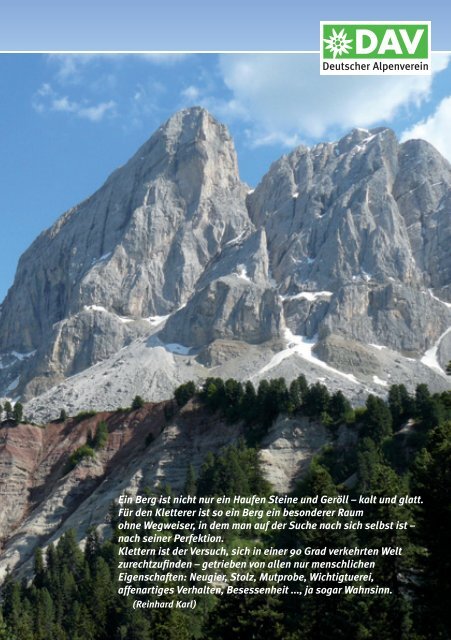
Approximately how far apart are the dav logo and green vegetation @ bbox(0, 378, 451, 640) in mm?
14885

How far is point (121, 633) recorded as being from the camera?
67.2m

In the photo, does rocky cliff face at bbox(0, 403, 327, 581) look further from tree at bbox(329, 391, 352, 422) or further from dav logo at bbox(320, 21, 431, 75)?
dav logo at bbox(320, 21, 431, 75)

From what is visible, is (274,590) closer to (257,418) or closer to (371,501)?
(371,501)

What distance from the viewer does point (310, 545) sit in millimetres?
38906

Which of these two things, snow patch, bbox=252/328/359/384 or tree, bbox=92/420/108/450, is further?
snow patch, bbox=252/328/359/384

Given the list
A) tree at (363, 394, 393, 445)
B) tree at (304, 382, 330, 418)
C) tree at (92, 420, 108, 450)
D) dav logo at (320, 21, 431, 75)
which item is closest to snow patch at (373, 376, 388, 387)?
tree at (92, 420, 108, 450)

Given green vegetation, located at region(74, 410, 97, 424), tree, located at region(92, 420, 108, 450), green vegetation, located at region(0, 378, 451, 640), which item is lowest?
green vegetation, located at region(0, 378, 451, 640)

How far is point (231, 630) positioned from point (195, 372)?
15078 centimetres

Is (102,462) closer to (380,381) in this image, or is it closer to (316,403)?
(316,403)

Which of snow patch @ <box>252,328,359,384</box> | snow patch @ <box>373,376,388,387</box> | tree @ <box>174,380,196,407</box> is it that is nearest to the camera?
tree @ <box>174,380,196,407</box>

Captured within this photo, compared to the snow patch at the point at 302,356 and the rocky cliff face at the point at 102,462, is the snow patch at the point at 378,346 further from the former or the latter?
the rocky cliff face at the point at 102,462

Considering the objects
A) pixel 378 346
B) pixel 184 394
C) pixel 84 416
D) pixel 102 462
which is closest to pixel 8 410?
pixel 84 416

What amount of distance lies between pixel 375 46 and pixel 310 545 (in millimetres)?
21018

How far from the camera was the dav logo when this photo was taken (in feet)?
102
